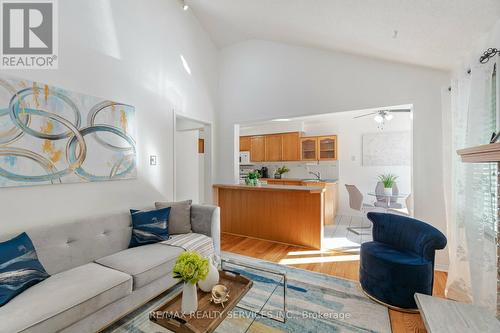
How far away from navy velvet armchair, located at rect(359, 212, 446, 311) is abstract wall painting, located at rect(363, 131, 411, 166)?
10.5 feet

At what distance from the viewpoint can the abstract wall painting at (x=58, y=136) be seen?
187 centimetres

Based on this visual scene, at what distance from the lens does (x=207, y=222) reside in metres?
2.78

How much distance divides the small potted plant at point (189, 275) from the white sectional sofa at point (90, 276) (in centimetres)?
67

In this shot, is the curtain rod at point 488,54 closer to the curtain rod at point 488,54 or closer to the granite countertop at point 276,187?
the curtain rod at point 488,54

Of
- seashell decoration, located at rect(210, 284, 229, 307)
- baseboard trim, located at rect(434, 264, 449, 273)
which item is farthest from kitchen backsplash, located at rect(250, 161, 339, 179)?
seashell decoration, located at rect(210, 284, 229, 307)

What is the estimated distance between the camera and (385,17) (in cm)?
200

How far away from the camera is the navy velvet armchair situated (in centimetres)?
187

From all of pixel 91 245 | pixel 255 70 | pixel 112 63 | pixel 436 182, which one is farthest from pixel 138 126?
pixel 436 182

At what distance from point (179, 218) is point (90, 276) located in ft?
3.66

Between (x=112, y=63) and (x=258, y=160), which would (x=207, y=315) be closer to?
(x=112, y=63)

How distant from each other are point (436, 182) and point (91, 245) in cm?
385

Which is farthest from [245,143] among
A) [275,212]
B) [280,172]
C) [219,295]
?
[219,295]

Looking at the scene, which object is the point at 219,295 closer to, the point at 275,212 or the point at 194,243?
the point at 194,243

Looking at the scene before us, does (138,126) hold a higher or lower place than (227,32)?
lower
